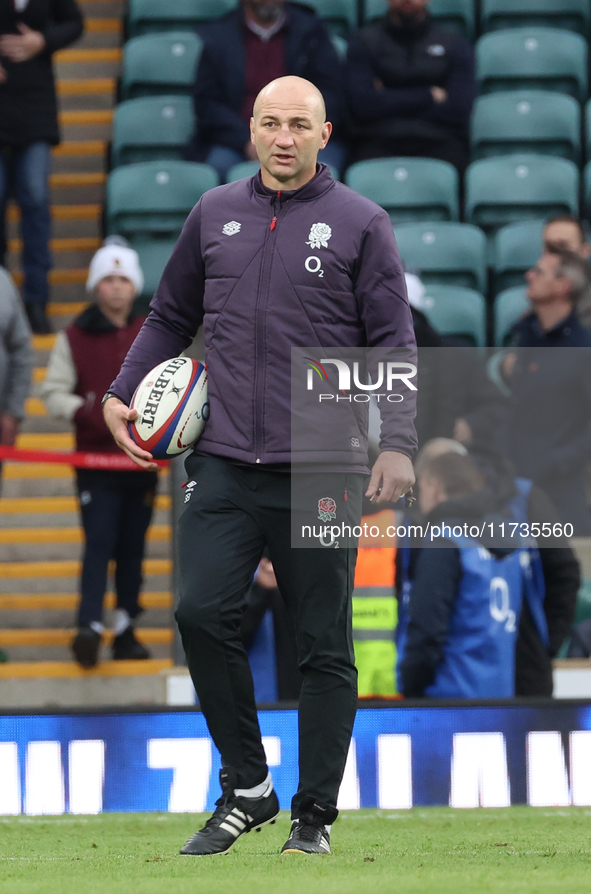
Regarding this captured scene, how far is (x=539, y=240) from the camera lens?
29.9ft

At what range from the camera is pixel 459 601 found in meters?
5.93

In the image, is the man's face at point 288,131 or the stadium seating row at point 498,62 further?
the stadium seating row at point 498,62

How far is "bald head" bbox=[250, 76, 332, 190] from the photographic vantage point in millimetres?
3963

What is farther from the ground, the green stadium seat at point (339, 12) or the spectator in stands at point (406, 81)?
the green stadium seat at point (339, 12)

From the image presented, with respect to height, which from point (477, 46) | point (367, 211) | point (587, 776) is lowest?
point (587, 776)

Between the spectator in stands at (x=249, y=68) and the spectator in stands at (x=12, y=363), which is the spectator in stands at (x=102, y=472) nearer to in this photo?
the spectator in stands at (x=12, y=363)

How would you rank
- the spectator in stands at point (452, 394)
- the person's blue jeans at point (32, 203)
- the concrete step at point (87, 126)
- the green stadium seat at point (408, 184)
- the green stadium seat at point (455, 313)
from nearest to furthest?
the spectator in stands at point (452, 394) → the green stadium seat at point (455, 313) → the person's blue jeans at point (32, 203) → the green stadium seat at point (408, 184) → the concrete step at point (87, 126)

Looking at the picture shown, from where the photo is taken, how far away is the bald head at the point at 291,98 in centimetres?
397

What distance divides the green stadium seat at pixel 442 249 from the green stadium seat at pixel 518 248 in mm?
120

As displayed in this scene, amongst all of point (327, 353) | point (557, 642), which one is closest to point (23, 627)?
point (557, 642)

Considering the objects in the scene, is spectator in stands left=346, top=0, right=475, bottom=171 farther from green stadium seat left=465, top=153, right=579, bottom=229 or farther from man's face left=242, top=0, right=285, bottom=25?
man's face left=242, top=0, right=285, bottom=25

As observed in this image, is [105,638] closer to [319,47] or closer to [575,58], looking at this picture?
[319,47]

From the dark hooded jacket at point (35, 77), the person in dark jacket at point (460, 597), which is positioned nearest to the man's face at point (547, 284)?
the person in dark jacket at point (460, 597)

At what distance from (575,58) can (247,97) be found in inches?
97.2
